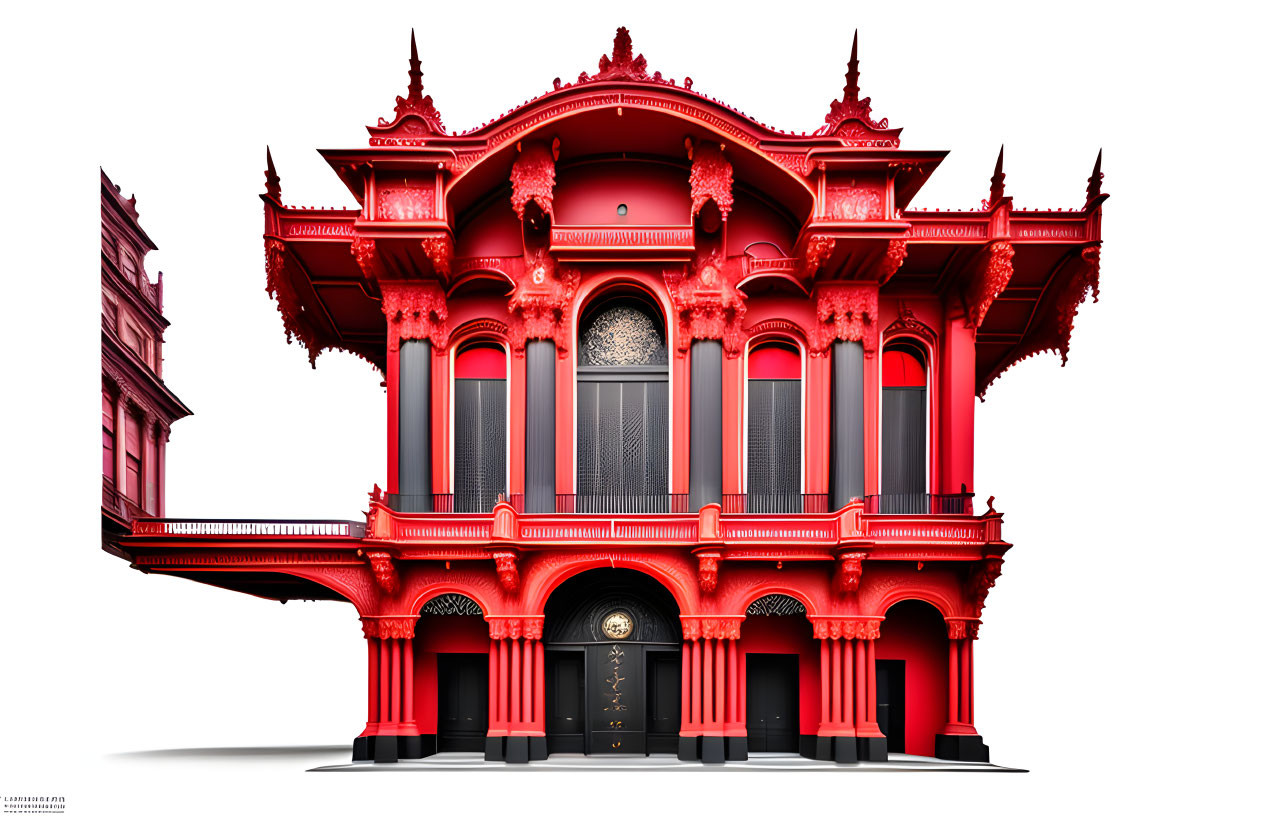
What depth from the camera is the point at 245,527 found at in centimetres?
2098

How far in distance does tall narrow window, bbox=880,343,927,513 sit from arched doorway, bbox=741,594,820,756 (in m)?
3.99

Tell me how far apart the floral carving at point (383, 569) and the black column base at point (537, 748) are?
429 centimetres

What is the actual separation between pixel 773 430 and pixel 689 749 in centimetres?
734

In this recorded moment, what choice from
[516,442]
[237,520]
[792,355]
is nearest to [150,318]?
[237,520]

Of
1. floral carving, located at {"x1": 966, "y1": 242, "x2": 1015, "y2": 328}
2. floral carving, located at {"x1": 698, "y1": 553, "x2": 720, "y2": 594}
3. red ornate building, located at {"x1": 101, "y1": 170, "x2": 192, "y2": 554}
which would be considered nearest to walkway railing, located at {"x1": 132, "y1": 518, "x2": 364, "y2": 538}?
red ornate building, located at {"x1": 101, "y1": 170, "x2": 192, "y2": 554}

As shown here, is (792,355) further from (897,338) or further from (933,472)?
(933,472)

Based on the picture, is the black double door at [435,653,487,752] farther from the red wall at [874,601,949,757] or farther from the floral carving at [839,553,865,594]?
the red wall at [874,601,949,757]

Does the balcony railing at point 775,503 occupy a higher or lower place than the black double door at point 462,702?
higher

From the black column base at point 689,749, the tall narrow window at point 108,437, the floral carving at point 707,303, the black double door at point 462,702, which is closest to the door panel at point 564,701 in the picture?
the black double door at point 462,702

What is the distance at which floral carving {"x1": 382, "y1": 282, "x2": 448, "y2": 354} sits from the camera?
2241 centimetres

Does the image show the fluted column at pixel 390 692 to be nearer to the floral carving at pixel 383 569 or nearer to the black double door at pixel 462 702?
the floral carving at pixel 383 569

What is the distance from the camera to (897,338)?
23.5 metres

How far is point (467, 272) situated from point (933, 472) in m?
12.0

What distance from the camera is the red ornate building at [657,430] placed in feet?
68.0
